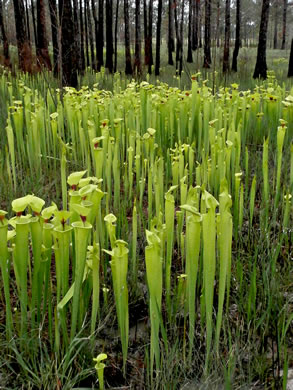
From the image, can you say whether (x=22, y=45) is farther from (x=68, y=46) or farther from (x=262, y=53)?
(x=262, y=53)

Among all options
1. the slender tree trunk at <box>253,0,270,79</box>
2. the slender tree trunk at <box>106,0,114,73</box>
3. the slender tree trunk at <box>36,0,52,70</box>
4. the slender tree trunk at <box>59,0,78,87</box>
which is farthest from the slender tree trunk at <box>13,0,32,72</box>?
the slender tree trunk at <box>253,0,270,79</box>

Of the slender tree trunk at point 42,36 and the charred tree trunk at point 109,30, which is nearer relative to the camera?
the slender tree trunk at point 42,36

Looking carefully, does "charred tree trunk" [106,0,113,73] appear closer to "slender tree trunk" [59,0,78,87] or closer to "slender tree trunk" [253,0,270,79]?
"slender tree trunk" [253,0,270,79]

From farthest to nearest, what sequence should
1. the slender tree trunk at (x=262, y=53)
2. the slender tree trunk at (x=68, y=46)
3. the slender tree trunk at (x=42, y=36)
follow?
1. the slender tree trunk at (x=262, y=53)
2. the slender tree trunk at (x=42, y=36)
3. the slender tree trunk at (x=68, y=46)

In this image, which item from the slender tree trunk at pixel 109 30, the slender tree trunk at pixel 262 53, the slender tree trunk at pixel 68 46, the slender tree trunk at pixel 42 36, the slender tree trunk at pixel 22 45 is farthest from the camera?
the slender tree trunk at pixel 109 30

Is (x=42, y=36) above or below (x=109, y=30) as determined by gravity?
below

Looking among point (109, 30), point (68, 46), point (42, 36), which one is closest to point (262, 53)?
point (109, 30)

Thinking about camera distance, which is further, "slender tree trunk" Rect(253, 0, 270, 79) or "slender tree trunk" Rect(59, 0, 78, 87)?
"slender tree trunk" Rect(253, 0, 270, 79)

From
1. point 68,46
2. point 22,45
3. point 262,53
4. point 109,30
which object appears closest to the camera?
point 68,46

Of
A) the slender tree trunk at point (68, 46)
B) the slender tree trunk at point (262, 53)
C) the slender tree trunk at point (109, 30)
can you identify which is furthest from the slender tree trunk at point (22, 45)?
the slender tree trunk at point (262, 53)

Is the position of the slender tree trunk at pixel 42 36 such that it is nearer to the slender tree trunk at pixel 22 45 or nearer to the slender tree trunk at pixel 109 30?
the slender tree trunk at pixel 22 45

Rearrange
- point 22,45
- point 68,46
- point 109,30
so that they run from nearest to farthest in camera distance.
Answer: point 68,46 → point 22,45 → point 109,30

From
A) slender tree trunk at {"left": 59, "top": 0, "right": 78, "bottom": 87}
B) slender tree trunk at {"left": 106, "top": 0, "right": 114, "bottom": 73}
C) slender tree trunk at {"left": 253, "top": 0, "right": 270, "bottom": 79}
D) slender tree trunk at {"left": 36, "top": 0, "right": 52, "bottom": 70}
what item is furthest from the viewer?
slender tree trunk at {"left": 106, "top": 0, "right": 114, "bottom": 73}

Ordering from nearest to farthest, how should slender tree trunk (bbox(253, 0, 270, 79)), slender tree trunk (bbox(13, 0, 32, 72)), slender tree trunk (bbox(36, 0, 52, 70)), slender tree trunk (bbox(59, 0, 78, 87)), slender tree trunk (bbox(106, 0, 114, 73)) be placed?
slender tree trunk (bbox(59, 0, 78, 87))
slender tree trunk (bbox(13, 0, 32, 72))
slender tree trunk (bbox(36, 0, 52, 70))
slender tree trunk (bbox(253, 0, 270, 79))
slender tree trunk (bbox(106, 0, 114, 73))
